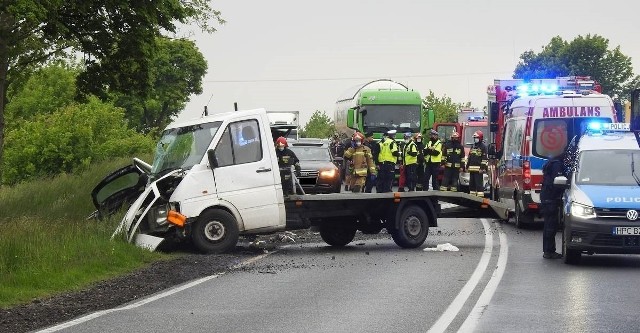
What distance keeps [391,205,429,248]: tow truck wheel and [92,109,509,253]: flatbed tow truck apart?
15mm

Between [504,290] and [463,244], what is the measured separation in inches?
286

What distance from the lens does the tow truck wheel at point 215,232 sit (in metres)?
19.4

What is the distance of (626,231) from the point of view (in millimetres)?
17219

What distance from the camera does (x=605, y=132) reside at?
19.9 metres

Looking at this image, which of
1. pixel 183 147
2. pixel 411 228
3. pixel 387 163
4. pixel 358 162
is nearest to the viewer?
pixel 183 147

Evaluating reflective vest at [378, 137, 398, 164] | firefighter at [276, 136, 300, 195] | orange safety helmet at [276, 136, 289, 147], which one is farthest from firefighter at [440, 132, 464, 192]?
orange safety helmet at [276, 136, 289, 147]

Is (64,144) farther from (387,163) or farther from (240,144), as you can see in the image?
(240,144)

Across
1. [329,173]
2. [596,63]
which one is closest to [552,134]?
[329,173]

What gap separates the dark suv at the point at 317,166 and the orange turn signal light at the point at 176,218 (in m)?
10.0

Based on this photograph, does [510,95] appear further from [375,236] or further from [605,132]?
[605,132]

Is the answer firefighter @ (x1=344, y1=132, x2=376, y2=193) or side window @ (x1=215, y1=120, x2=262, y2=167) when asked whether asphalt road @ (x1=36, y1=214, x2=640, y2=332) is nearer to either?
side window @ (x1=215, y1=120, x2=262, y2=167)

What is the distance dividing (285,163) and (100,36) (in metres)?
6.06

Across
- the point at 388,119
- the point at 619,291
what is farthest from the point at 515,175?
the point at 388,119

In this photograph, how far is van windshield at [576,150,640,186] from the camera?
18422mm
